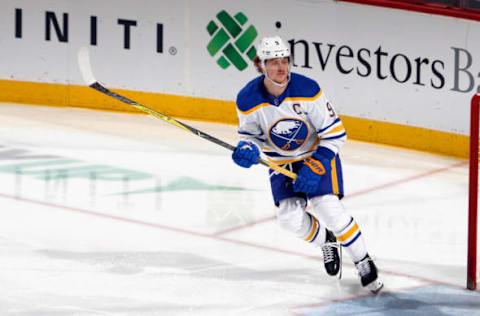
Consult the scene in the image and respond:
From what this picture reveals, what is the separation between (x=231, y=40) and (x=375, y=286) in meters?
3.86

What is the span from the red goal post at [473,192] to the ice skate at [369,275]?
405mm

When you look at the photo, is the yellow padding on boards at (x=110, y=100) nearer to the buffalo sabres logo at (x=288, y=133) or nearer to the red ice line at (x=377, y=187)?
the red ice line at (x=377, y=187)

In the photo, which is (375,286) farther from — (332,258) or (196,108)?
(196,108)

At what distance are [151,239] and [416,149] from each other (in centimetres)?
272

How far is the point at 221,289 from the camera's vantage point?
5441 millimetres

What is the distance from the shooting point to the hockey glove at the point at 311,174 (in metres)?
5.30

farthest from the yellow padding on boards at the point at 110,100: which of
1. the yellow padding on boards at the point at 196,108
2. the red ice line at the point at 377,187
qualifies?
the red ice line at the point at 377,187

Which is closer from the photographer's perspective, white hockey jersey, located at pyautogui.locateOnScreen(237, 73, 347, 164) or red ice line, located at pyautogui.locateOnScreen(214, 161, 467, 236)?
white hockey jersey, located at pyautogui.locateOnScreen(237, 73, 347, 164)

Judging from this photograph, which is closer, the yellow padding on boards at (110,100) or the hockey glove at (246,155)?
the hockey glove at (246,155)

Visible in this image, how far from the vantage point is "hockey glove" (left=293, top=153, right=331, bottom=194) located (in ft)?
17.4

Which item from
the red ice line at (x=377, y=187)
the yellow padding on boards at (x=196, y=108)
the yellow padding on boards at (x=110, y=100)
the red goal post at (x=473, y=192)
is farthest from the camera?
the yellow padding on boards at (x=110, y=100)

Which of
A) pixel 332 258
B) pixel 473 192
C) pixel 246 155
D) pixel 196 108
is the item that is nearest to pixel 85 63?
pixel 246 155

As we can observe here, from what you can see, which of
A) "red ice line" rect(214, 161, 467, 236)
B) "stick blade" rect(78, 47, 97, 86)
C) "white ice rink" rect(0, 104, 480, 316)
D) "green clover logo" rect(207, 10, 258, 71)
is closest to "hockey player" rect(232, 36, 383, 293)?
"white ice rink" rect(0, 104, 480, 316)

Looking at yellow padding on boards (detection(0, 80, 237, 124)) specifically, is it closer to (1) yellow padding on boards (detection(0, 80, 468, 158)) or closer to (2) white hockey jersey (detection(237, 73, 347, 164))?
(1) yellow padding on boards (detection(0, 80, 468, 158))
